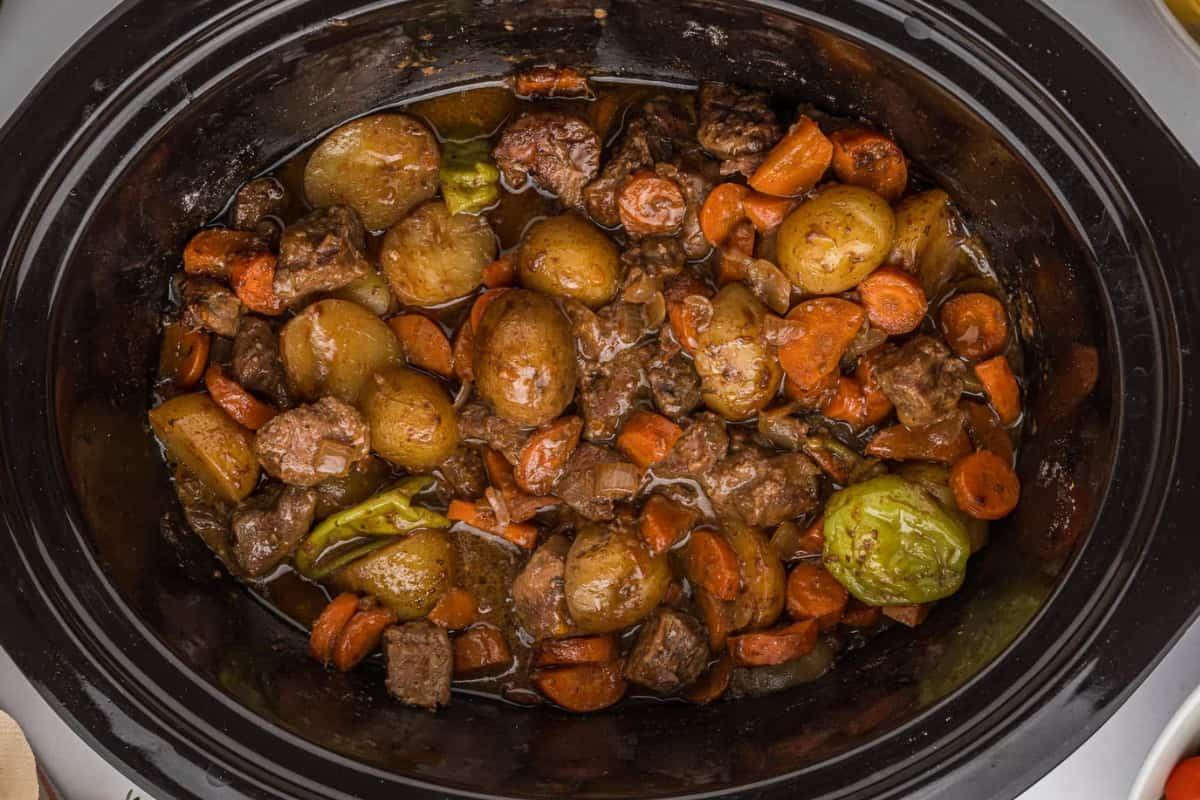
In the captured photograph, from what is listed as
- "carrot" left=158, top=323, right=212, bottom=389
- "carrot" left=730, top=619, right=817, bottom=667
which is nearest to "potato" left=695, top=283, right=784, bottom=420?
"carrot" left=730, top=619, right=817, bottom=667

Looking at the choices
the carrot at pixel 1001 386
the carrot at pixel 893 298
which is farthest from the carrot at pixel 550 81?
the carrot at pixel 1001 386

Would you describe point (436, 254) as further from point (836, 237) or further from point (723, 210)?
point (836, 237)

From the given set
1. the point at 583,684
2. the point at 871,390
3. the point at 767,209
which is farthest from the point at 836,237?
the point at 583,684

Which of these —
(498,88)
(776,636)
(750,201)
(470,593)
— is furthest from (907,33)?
(470,593)

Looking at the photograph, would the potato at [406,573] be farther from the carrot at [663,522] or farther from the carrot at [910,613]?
the carrot at [910,613]

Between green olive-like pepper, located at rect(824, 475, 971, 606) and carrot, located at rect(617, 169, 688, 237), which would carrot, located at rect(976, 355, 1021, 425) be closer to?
green olive-like pepper, located at rect(824, 475, 971, 606)

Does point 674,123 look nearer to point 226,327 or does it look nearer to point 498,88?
point 498,88

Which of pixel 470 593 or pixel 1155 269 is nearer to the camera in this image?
pixel 1155 269
